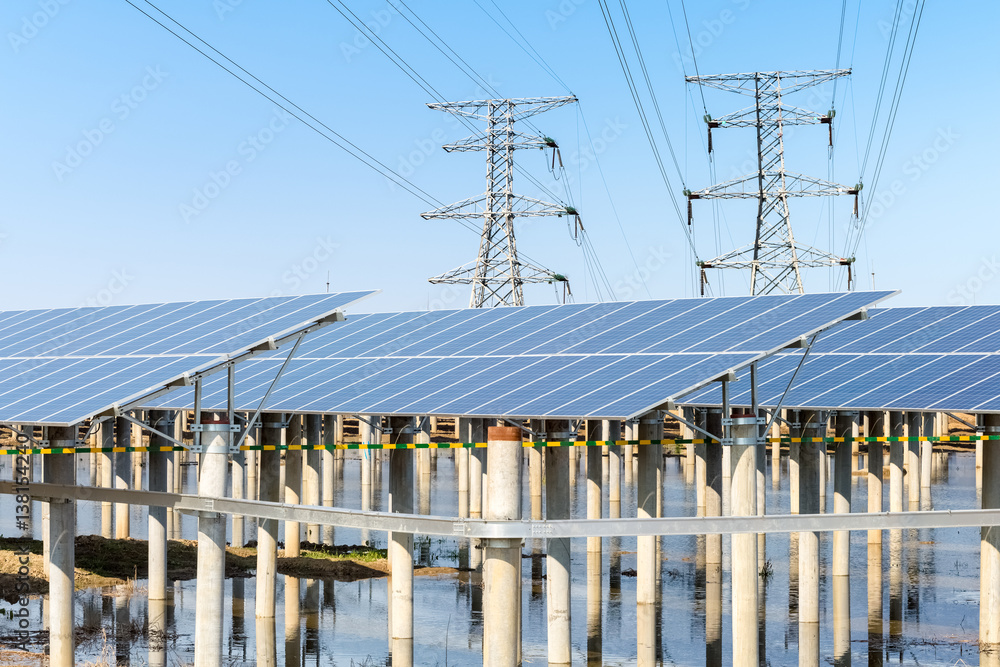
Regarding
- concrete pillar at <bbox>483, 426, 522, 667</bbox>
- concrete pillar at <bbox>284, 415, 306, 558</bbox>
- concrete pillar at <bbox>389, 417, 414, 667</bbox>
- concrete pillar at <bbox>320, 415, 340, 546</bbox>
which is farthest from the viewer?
concrete pillar at <bbox>320, 415, 340, 546</bbox>

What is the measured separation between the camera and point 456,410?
2100 cm

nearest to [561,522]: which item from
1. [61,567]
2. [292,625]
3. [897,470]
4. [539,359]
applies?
[539,359]

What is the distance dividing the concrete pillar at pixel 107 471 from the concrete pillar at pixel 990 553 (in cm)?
1664

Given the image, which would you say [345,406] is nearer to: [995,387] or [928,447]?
[995,387]

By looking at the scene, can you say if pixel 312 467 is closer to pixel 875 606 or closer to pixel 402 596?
Answer: pixel 402 596

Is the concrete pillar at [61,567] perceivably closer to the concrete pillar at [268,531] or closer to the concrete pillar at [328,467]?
the concrete pillar at [268,531]

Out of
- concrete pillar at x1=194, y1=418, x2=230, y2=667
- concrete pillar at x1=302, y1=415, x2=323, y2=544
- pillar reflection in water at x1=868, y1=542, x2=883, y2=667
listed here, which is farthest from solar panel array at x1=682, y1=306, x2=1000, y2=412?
concrete pillar at x1=194, y1=418, x2=230, y2=667

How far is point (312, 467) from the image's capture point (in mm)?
34781

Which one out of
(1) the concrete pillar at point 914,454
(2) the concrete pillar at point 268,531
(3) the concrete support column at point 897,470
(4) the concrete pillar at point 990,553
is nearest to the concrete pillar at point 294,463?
(2) the concrete pillar at point 268,531

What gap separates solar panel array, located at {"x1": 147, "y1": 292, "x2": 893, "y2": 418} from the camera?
20109 millimetres

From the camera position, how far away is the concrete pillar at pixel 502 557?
15.3m

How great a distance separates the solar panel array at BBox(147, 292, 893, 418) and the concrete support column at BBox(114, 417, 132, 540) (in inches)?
199

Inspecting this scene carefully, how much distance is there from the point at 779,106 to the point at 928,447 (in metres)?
17.4

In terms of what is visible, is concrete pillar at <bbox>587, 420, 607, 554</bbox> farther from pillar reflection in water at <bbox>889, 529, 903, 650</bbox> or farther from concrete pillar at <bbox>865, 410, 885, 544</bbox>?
pillar reflection in water at <bbox>889, 529, 903, 650</bbox>
